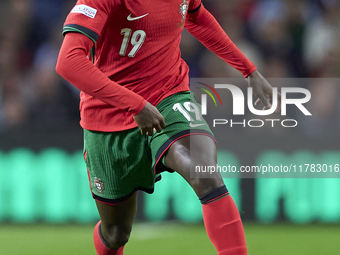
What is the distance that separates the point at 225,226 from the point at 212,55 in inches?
147

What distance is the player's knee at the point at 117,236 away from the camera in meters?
3.07

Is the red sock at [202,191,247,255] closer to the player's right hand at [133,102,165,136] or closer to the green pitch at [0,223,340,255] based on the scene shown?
the player's right hand at [133,102,165,136]

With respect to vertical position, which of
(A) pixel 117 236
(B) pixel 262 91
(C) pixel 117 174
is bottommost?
(A) pixel 117 236

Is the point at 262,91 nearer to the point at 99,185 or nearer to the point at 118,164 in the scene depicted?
the point at 118,164

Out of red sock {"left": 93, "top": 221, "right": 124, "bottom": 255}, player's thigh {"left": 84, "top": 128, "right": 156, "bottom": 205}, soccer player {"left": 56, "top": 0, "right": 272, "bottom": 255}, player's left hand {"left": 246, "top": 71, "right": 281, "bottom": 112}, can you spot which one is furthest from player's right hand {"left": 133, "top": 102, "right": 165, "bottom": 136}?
red sock {"left": 93, "top": 221, "right": 124, "bottom": 255}

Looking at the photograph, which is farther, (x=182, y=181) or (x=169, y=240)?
(x=182, y=181)

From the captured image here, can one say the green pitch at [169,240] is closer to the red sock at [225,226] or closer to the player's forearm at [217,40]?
the player's forearm at [217,40]

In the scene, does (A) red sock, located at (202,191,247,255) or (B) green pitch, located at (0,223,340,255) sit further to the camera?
(B) green pitch, located at (0,223,340,255)

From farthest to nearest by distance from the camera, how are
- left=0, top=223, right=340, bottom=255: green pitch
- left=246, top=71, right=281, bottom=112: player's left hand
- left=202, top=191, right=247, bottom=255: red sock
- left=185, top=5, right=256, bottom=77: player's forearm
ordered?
left=0, top=223, right=340, bottom=255: green pitch → left=185, top=5, right=256, bottom=77: player's forearm → left=246, top=71, right=281, bottom=112: player's left hand → left=202, top=191, right=247, bottom=255: red sock

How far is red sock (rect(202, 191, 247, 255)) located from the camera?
226 centimetres

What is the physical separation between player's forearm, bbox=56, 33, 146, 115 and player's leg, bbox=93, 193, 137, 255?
0.81 meters

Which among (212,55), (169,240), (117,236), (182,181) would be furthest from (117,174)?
(212,55)

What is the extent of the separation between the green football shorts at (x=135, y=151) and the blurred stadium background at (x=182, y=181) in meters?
1.57

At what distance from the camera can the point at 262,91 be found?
308 cm
